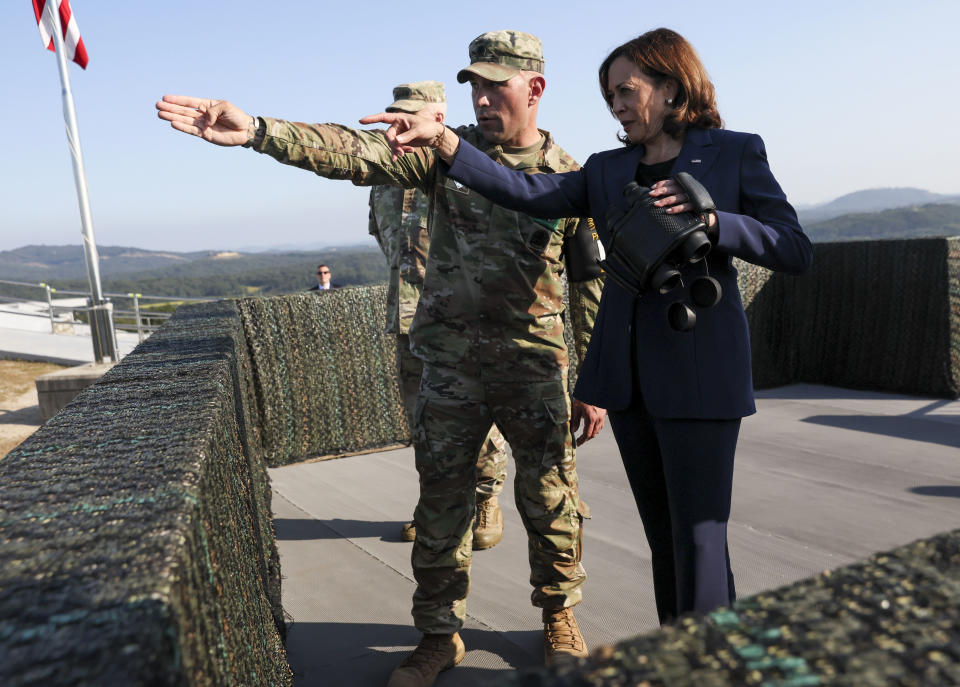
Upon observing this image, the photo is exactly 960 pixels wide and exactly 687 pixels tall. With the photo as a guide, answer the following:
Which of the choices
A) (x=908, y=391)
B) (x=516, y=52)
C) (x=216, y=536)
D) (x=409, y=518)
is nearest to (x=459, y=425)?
(x=516, y=52)

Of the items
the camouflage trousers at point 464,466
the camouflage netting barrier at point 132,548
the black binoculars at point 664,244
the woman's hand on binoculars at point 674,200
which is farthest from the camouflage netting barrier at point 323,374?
the woman's hand on binoculars at point 674,200

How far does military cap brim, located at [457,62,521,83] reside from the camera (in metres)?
2.69

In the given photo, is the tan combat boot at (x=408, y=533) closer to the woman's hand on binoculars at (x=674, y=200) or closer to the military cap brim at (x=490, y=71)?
the military cap brim at (x=490, y=71)

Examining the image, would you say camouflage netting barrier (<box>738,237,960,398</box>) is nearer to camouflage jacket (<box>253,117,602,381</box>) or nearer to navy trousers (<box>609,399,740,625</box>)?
camouflage jacket (<box>253,117,602,381</box>)

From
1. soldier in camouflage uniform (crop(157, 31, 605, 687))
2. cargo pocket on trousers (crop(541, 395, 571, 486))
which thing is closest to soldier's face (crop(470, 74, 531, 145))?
soldier in camouflage uniform (crop(157, 31, 605, 687))

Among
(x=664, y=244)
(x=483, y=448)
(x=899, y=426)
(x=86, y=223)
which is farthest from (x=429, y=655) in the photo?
(x=86, y=223)

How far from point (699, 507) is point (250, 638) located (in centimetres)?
118

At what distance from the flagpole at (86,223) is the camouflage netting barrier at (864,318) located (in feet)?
24.3

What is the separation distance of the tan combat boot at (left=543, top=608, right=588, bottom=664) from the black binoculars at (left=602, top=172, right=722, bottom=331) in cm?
143

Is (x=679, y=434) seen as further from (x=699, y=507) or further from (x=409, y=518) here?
(x=409, y=518)

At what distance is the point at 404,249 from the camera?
4414mm

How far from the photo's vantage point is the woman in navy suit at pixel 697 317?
2.03 meters

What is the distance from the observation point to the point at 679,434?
2061mm

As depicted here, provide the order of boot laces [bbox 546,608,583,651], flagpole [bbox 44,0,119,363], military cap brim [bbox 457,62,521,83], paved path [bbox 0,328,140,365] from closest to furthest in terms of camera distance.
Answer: military cap brim [bbox 457,62,521,83]
boot laces [bbox 546,608,583,651]
flagpole [bbox 44,0,119,363]
paved path [bbox 0,328,140,365]
